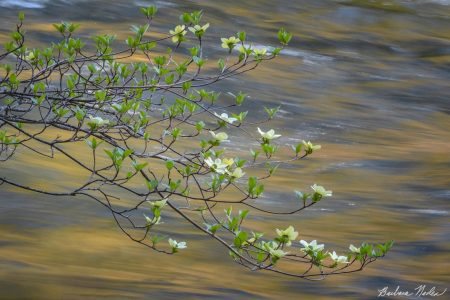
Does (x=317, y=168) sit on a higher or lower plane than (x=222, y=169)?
lower

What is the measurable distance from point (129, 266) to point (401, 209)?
214 centimetres

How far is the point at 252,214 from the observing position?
5113 millimetres

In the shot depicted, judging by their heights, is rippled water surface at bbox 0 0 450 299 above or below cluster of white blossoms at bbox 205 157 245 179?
A: below

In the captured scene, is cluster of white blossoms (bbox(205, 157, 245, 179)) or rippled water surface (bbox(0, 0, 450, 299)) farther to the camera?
rippled water surface (bbox(0, 0, 450, 299))

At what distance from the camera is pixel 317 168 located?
638cm

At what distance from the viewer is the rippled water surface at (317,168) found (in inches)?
159

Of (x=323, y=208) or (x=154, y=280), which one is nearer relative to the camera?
(x=154, y=280)

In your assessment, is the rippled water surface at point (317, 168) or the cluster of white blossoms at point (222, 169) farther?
the rippled water surface at point (317, 168)

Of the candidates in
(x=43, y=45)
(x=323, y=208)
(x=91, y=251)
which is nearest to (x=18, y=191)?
(x=91, y=251)

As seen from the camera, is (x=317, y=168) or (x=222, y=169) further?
(x=317, y=168)

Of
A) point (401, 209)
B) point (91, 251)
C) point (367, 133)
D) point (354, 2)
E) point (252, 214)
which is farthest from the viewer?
point (354, 2)

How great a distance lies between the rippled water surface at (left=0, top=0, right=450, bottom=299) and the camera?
4.05 metres

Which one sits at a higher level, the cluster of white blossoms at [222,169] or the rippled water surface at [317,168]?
the cluster of white blossoms at [222,169]

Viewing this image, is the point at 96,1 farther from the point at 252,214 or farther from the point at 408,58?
the point at 252,214
